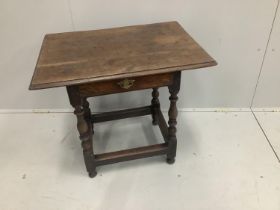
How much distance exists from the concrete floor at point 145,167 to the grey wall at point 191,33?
0.13 m

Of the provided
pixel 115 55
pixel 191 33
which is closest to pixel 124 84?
pixel 115 55

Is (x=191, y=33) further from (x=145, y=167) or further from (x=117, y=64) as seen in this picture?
(x=145, y=167)

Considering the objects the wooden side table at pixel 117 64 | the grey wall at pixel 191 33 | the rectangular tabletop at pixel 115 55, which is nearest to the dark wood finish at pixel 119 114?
the grey wall at pixel 191 33

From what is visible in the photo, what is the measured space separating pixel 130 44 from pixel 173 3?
0.44 metres

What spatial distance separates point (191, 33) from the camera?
1528mm

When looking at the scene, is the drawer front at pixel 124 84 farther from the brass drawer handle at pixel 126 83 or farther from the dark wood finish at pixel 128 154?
the dark wood finish at pixel 128 154

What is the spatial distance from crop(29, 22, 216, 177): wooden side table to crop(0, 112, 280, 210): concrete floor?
122mm

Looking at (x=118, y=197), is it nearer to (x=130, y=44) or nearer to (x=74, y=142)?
(x=74, y=142)

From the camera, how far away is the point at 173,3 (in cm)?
144

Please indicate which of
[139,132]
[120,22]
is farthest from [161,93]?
[120,22]

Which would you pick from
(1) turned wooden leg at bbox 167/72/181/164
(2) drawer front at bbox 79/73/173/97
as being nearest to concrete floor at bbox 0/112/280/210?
(1) turned wooden leg at bbox 167/72/181/164

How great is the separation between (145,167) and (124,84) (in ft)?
1.86

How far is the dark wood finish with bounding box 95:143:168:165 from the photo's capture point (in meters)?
1.32

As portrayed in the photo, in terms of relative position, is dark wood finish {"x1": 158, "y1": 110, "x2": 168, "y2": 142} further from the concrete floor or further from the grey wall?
the grey wall
